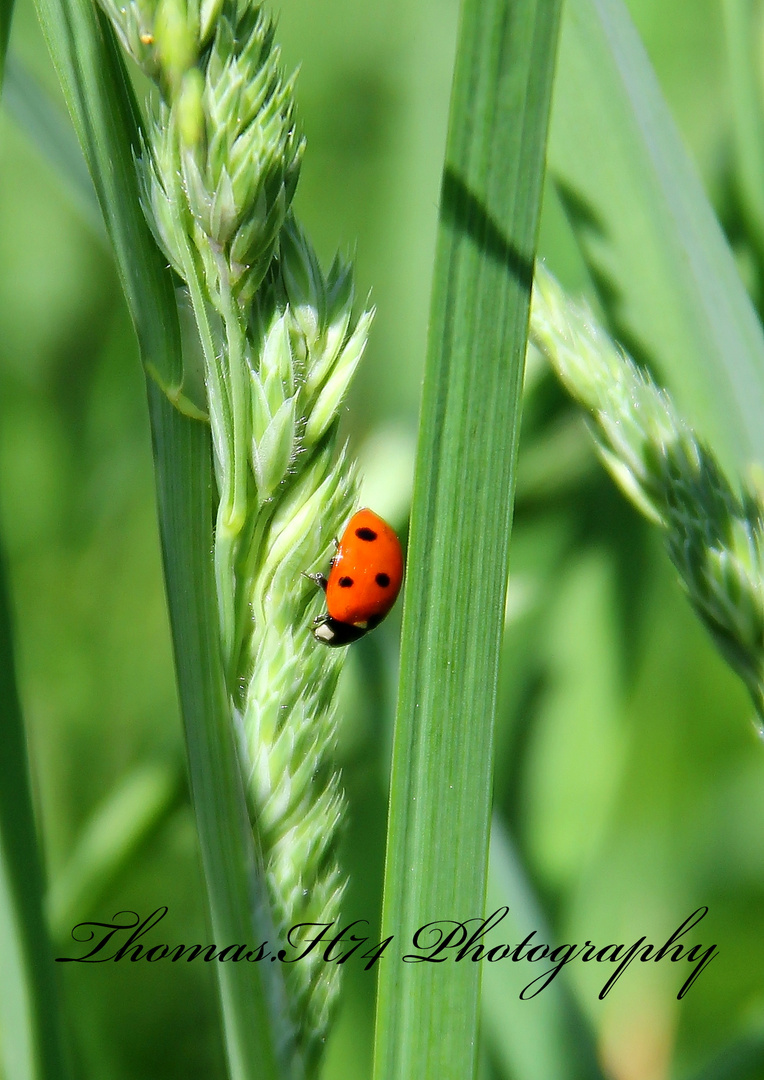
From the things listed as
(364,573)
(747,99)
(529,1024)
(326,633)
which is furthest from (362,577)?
(747,99)

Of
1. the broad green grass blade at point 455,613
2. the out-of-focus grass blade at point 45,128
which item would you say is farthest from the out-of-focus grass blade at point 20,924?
the out-of-focus grass blade at point 45,128

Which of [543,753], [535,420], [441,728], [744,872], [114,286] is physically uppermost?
[114,286]

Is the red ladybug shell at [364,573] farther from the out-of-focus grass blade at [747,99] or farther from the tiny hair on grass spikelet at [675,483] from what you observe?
the out-of-focus grass blade at [747,99]

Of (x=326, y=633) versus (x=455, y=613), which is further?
(x=326, y=633)

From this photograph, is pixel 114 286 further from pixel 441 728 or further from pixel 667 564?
pixel 441 728

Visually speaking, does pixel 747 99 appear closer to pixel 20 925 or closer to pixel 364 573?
pixel 364 573

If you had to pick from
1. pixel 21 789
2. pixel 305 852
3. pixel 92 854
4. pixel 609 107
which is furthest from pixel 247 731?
pixel 609 107
